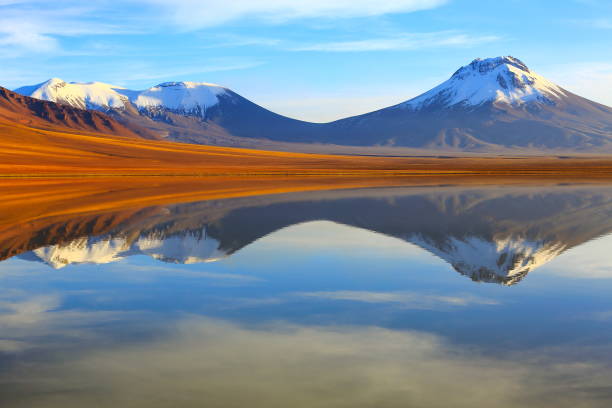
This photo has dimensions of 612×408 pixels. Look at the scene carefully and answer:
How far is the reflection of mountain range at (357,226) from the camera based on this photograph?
16203mm

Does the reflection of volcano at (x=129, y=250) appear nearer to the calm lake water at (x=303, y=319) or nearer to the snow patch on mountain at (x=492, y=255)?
the calm lake water at (x=303, y=319)

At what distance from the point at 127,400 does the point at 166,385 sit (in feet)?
1.66

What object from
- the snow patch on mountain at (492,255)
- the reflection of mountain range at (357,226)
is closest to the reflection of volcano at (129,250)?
the reflection of mountain range at (357,226)

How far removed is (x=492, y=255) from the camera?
1645 cm

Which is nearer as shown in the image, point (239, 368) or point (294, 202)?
point (239, 368)

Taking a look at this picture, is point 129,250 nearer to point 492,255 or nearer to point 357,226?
point 357,226

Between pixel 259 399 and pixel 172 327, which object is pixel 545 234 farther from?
pixel 259 399

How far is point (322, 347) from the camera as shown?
866 cm

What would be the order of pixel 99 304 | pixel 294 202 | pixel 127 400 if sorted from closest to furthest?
pixel 127 400, pixel 99 304, pixel 294 202

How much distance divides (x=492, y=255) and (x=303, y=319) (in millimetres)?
7945

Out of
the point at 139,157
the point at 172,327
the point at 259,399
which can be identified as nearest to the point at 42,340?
the point at 172,327

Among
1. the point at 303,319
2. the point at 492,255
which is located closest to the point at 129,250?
the point at 303,319

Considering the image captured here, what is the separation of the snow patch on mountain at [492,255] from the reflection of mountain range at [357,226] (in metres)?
0.02

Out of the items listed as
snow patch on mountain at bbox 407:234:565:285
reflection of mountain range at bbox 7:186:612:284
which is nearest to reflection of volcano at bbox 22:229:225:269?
reflection of mountain range at bbox 7:186:612:284
